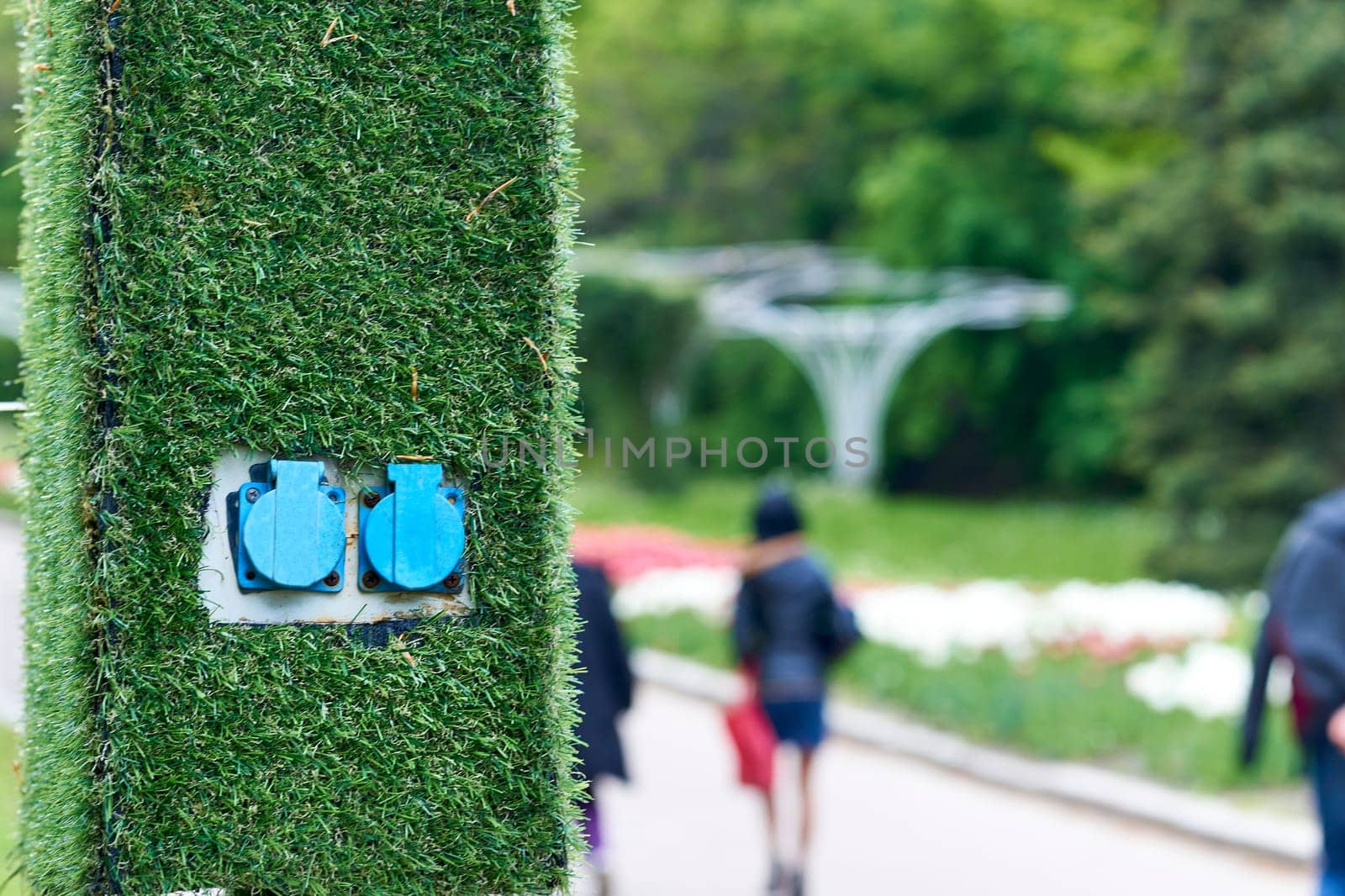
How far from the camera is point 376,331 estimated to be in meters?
2.39

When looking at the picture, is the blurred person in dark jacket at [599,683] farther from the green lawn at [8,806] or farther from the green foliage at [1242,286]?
the green foliage at [1242,286]

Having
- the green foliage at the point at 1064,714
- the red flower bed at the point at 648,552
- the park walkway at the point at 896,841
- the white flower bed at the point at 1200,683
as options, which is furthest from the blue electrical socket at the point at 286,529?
the red flower bed at the point at 648,552

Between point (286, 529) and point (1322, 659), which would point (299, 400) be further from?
point (1322, 659)

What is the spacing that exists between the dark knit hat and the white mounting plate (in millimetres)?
4041

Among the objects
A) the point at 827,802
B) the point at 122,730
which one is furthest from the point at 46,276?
the point at 827,802

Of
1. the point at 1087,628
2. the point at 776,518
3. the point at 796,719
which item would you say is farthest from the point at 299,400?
the point at 1087,628

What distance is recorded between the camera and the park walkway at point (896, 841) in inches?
259

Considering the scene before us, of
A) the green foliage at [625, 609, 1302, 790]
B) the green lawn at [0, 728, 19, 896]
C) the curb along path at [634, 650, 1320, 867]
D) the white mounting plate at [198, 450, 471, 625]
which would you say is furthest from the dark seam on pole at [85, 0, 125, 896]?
the green foliage at [625, 609, 1302, 790]

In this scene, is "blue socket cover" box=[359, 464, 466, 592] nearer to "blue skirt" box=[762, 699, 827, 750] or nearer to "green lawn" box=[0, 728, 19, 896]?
"green lawn" box=[0, 728, 19, 896]

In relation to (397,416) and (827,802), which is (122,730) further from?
(827,802)

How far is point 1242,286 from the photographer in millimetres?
18766

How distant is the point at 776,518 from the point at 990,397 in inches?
1066

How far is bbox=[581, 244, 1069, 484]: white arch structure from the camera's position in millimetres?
27172

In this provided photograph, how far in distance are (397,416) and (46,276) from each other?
72cm
